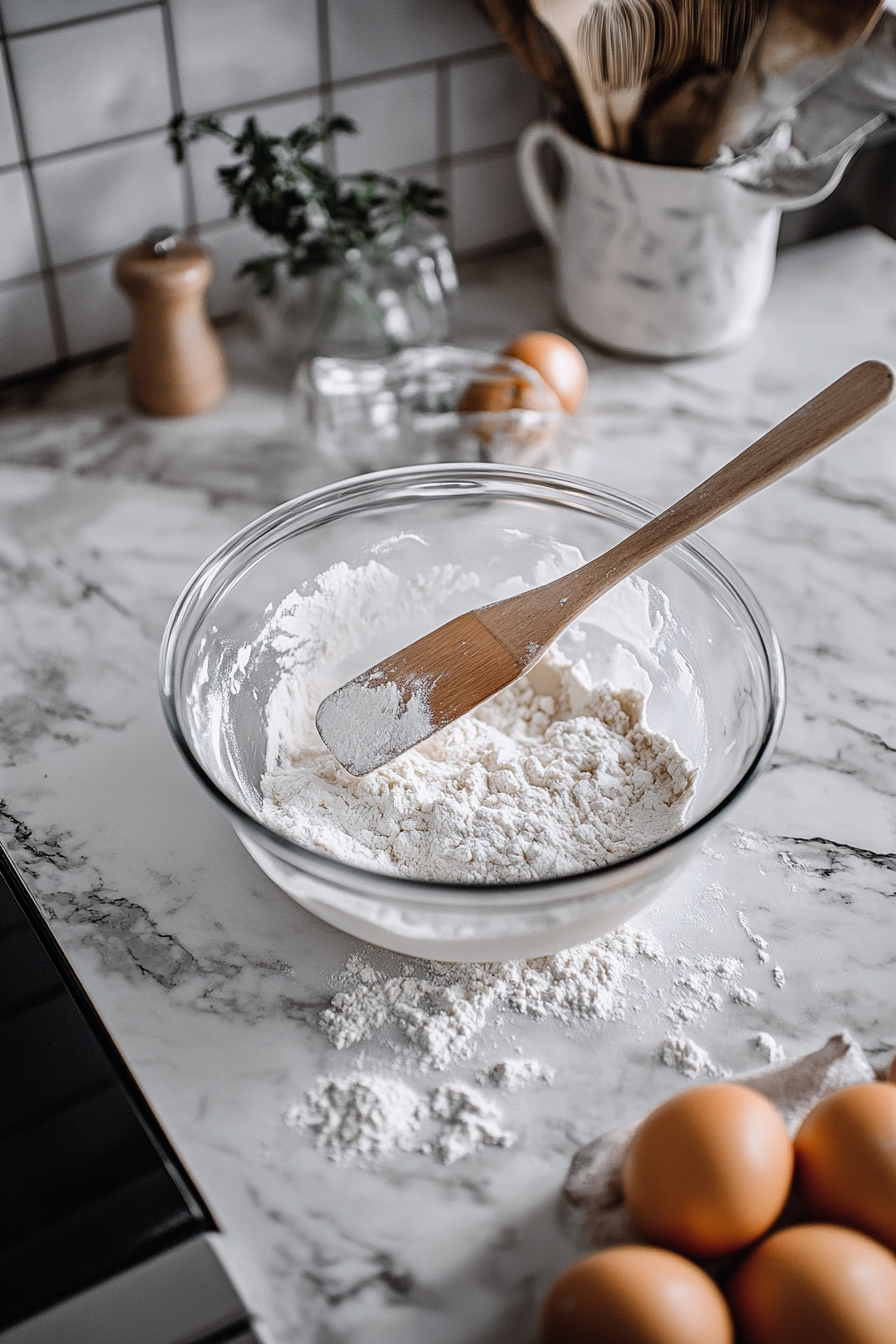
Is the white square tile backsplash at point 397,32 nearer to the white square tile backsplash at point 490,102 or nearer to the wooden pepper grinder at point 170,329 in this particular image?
the white square tile backsplash at point 490,102

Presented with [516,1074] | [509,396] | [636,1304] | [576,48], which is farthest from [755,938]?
[576,48]

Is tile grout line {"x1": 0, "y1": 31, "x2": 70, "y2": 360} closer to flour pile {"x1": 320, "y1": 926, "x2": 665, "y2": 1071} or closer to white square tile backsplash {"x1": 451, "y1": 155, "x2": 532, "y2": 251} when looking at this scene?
white square tile backsplash {"x1": 451, "y1": 155, "x2": 532, "y2": 251}

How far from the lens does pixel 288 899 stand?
33.1 inches

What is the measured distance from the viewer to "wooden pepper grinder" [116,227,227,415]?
3.86 ft

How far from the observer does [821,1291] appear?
55 centimetres

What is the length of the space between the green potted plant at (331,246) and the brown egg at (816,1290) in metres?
0.99

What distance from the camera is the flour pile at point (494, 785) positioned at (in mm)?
795

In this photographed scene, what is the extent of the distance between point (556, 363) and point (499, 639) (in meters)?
0.46

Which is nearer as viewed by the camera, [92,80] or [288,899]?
[288,899]

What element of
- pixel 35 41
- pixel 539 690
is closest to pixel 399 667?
pixel 539 690

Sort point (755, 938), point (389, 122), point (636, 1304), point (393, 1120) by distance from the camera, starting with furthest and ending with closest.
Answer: point (389, 122)
point (755, 938)
point (393, 1120)
point (636, 1304)

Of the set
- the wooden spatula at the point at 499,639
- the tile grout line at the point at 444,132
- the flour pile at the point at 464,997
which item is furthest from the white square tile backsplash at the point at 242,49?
the flour pile at the point at 464,997

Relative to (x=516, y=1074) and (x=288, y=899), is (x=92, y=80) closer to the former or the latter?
(x=288, y=899)

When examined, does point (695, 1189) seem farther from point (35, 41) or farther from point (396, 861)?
point (35, 41)
